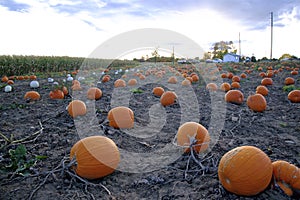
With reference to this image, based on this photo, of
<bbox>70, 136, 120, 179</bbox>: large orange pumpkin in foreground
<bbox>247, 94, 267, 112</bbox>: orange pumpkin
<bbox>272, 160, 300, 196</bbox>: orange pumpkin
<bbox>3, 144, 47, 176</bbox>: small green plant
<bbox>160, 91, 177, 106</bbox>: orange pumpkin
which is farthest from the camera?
<bbox>160, 91, 177, 106</bbox>: orange pumpkin

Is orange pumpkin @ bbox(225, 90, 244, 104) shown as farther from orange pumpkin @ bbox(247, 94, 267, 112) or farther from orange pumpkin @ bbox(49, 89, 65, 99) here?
orange pumpkin @ bbox(49, 89, 65, 99)

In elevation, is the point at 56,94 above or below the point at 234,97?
above

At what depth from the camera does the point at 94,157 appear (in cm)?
242

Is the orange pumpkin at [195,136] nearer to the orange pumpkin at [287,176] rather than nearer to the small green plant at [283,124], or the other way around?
the orange pumpkin at [287,176]

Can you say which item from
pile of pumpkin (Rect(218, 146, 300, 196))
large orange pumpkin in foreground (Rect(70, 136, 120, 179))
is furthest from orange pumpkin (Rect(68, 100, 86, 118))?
pile of pumpkin (Rect(218, 146, 300, 196))

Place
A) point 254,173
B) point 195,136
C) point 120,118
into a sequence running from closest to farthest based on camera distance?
point 254,173 < point 195,136 < point 120,118

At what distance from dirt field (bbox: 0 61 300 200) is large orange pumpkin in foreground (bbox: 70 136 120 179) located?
4.3 inches

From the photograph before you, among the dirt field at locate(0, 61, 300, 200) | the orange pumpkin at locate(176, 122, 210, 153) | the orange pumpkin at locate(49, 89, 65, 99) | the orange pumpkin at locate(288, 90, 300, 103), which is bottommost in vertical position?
the dirt field at locate(0, 61, 300, 200)

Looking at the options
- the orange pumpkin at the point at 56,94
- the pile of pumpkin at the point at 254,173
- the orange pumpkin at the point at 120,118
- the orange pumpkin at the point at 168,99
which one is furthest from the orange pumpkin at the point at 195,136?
the orange pumpkin at the point at 56,94

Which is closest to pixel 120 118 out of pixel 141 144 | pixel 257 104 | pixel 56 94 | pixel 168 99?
pixel 141 144

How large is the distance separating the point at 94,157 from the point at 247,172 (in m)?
1.45

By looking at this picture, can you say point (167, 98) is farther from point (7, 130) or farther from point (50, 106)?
point (7, 130)

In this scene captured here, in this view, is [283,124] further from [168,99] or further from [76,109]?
Result: [76,109]

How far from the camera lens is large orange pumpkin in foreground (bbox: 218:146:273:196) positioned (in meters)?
2.00
